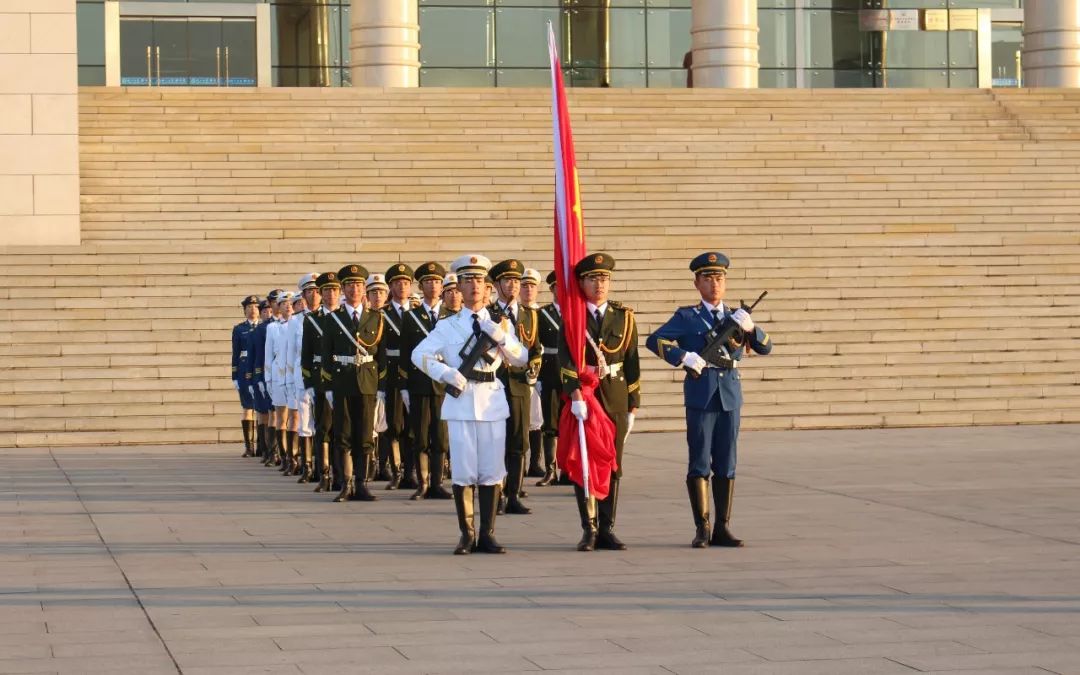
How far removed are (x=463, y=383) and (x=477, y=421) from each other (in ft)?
0.79

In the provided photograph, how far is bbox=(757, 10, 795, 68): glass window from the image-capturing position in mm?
42750

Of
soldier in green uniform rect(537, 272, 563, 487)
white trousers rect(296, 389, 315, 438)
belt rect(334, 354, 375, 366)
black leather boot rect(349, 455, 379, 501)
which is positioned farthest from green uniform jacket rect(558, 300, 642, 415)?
white trousers rect(296, 389, 315, 438)

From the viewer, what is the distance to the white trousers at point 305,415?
15.4 m

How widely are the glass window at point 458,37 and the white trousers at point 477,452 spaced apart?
1239 inches

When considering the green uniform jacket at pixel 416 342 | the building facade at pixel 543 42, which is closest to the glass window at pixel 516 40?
the building facade at pixel 543 42

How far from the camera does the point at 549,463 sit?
14.8 metres

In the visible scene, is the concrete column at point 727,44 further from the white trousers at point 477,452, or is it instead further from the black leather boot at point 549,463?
the white trousers at point 477,452

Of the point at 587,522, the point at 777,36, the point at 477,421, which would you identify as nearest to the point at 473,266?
the point at 477,421

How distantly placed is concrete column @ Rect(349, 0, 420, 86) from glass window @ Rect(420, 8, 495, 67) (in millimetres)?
6975

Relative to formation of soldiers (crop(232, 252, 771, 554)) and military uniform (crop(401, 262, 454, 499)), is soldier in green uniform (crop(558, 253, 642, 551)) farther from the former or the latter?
military uniform (crop(401, 262, 454, 499))

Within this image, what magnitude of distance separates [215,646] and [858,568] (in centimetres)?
348

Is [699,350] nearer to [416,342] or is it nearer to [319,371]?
[416,342]

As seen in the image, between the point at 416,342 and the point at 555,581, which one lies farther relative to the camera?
the point at 416,342

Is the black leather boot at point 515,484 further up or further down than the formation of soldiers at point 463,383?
further down
